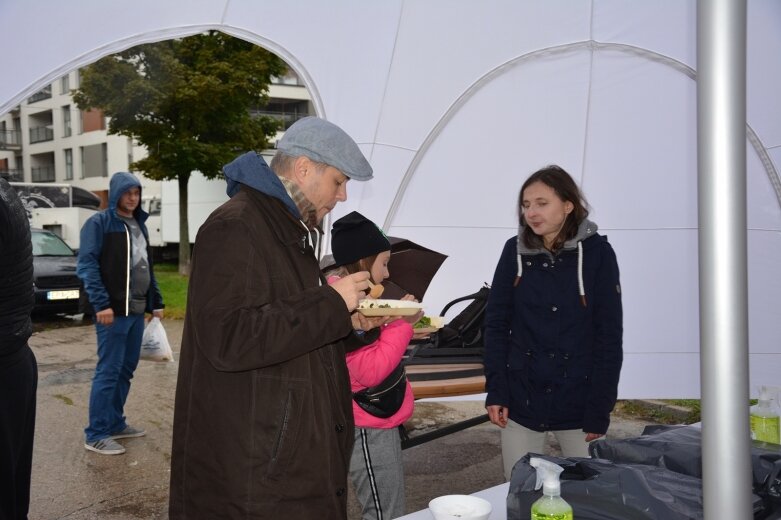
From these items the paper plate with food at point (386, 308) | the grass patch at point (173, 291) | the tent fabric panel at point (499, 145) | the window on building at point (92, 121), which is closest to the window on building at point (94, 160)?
the window on building at point (92, 121)

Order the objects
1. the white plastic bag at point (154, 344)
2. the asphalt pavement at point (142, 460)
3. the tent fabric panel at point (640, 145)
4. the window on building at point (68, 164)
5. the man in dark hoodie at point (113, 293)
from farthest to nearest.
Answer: the window on building at point (68, 164) < the white plastic bag at point (154, 344) < the tent fabric panel at point (640, 145) < the man in dark hoodie at point (113, 293) < the asphalt pavement at point (142, 460)

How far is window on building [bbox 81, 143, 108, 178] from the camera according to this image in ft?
149

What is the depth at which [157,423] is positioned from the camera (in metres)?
7.14

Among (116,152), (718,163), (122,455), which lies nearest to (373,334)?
(718,163)

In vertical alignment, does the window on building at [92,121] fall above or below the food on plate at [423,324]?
above

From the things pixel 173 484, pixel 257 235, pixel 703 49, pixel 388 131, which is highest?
pixel 388 131

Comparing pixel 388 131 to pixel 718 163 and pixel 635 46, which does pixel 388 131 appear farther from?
pixel 718 163

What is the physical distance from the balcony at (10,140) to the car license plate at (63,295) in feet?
155

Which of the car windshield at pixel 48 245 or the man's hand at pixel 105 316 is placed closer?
the man's hand at pixel 105 316

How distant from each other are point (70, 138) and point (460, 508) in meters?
51.7

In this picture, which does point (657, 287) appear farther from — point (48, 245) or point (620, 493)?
point (48, 245)

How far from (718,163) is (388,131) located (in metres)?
4.76

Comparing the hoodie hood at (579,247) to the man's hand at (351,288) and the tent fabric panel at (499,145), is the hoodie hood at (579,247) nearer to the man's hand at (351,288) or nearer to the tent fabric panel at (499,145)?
the man's hand at (351,288)

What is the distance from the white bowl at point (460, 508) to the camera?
1.87 metres
